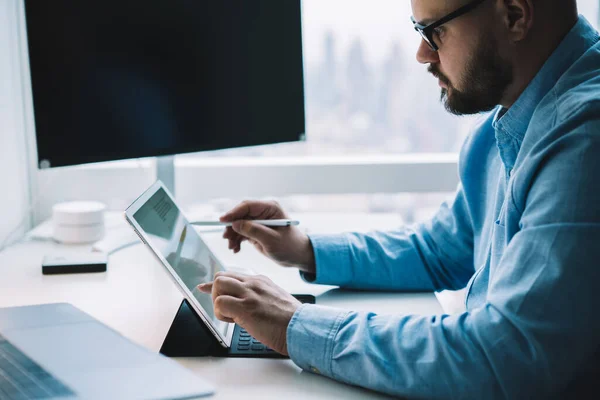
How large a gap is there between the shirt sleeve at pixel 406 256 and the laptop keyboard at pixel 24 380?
0.59 meters

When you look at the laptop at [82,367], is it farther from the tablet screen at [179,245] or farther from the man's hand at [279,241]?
the man's hand at [279,241]

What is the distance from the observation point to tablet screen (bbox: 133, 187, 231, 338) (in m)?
0.99

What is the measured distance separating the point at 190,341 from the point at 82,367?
27 centimetres

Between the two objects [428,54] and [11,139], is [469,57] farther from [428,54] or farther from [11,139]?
[11,139]

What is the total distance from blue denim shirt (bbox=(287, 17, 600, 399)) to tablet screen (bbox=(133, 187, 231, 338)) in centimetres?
20

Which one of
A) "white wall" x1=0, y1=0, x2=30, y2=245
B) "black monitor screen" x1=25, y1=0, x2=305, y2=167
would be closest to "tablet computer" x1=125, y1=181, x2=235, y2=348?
"black monitor screen" x1=25, y1=0, x2=305, y2=167

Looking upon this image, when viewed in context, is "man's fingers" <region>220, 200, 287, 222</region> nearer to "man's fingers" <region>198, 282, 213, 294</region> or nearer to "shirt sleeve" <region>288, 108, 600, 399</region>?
"man's fingers" <region>198, 282, 213, 294</region>

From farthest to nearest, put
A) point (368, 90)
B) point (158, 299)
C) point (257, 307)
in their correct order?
→ point (368, 90) → point (158, 299) → point (257, 307)

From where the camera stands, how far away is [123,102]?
4.28 feet

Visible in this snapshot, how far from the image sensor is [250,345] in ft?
3.18

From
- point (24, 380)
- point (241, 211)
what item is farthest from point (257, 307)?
point (241, 211)

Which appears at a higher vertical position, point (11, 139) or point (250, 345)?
point (11, 139)

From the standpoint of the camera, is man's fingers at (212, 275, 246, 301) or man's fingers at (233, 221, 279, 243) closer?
man's fingers at (212, 275, 246, 301)

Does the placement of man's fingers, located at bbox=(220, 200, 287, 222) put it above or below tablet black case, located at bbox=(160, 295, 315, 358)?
above
